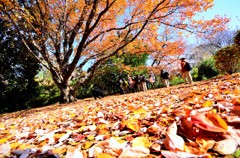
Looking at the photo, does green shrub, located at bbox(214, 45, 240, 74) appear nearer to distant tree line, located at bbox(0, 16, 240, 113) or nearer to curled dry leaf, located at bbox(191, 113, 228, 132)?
distant tree line, located at bbox(0, 16, 240, 113)

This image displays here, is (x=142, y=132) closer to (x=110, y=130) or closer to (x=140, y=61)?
(x=110, y=130)

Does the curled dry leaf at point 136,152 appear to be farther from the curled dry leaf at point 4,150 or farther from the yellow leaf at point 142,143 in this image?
the curled dry leaf at point 4,150

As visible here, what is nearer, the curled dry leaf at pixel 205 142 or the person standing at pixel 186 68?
the curled dry leaf at pixel 205 142

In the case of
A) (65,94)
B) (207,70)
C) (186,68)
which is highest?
(207,70)

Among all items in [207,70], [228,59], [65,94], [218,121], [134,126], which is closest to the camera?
[218,121]

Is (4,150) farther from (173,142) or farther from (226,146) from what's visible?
(226,146)

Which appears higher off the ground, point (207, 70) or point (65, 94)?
point (207, 70)

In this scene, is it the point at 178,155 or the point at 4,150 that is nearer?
the point at 178,155

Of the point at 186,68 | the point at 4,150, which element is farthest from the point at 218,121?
the point at 186,68

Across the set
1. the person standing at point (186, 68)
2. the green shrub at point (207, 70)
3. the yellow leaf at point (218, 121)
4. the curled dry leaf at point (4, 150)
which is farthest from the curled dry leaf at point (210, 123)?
the green shrub at point (207, 70)

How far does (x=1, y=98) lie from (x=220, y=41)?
38.6 metres

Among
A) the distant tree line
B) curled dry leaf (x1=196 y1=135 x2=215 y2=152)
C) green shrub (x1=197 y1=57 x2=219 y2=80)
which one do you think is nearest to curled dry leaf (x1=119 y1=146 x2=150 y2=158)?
curled dry leaf (x1=196 y1=135 x2=215 y2=152)

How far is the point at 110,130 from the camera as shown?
2137 millimetres

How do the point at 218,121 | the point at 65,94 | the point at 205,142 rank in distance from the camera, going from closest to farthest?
1. the point at 205,142
2. the point at 218,121
3. the point at 65,94
